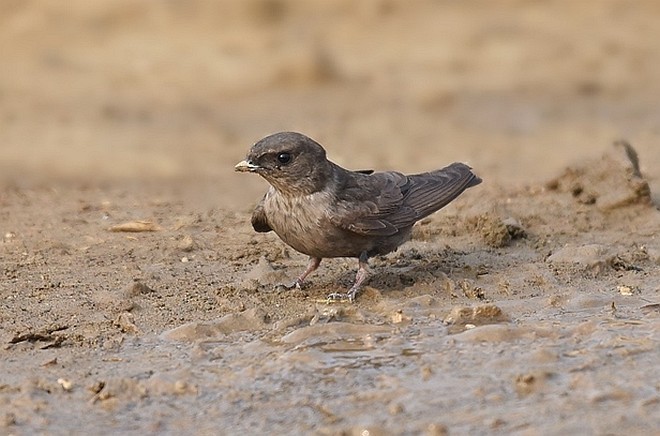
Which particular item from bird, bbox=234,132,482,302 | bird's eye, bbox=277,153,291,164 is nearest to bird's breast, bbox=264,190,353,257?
bird, bbox=234,132,482,302

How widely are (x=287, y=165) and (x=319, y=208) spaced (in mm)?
277

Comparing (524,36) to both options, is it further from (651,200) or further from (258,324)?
(258,324)

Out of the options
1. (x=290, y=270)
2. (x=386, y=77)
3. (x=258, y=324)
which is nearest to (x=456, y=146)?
(x=386, y=77)

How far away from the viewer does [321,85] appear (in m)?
12.3

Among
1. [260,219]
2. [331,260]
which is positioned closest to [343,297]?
[260,219]

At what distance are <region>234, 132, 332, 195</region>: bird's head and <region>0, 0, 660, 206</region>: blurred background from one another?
118 inches

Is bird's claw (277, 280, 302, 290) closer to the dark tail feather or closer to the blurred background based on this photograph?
the dark tail feather

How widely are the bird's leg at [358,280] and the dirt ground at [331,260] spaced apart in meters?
0.09

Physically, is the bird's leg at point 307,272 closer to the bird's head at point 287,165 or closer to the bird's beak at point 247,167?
the bird's head at point 287,165

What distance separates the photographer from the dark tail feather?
22.3ft

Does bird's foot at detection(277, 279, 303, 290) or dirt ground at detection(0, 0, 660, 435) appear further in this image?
bird's foot at detection(277, 279, 303, 290)

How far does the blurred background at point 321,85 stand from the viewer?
1054 cm

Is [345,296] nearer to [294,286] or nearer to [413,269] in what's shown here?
[294,286]

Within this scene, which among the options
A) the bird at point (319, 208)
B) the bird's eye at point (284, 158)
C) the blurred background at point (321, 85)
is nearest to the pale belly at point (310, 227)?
the bird at point (319, 208)
